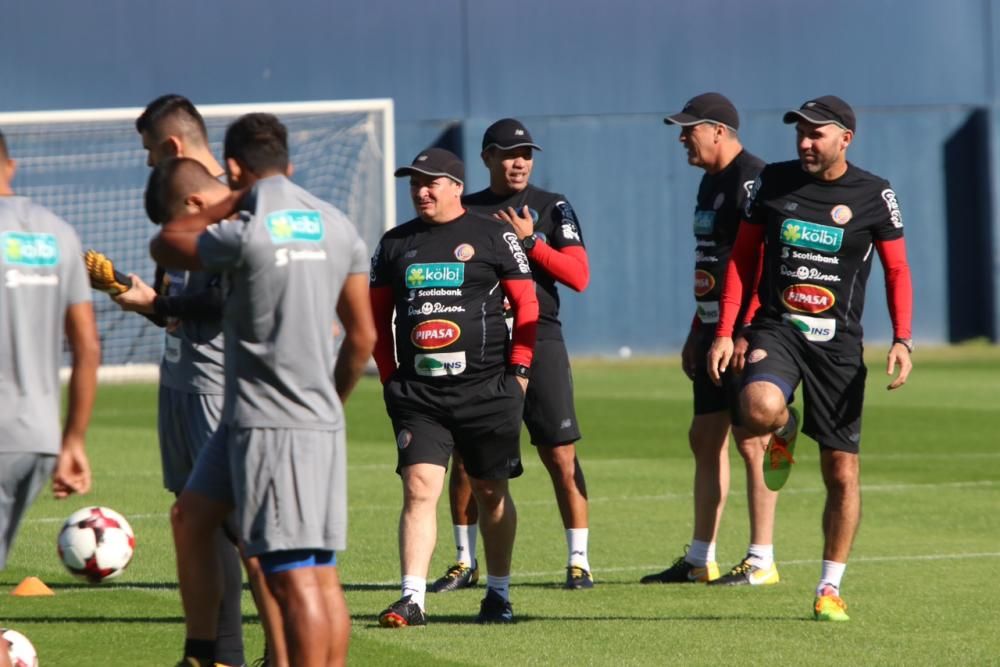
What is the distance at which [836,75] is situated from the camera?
3397cm

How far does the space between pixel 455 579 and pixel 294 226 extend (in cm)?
410

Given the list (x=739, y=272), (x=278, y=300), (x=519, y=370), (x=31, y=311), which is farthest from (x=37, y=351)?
(x=739, y=272)

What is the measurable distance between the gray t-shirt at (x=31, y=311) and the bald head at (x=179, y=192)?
29.4 inches

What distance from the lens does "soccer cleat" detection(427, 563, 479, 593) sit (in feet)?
30.1

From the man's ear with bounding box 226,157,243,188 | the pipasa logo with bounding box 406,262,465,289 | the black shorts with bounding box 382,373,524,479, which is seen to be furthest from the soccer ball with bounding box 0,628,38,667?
the pipasa logo with bounding box 406,262,465,289

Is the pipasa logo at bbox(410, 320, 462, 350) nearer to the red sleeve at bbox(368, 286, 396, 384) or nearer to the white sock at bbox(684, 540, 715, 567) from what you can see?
the red sleeve at bbox(368, 286, 396, 384)

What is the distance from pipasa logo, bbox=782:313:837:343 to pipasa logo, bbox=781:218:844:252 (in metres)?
0.33

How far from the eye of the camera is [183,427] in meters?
6.84

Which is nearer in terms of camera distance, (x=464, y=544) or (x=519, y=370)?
(x=519, y=370)

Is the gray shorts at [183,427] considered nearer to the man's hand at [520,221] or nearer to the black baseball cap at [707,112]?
the man's hand at [520,221]

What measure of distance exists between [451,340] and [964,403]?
14.3 metres

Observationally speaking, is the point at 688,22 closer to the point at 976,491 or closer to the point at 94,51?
the point at 94,51

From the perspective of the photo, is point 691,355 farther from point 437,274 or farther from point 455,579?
point 437,274

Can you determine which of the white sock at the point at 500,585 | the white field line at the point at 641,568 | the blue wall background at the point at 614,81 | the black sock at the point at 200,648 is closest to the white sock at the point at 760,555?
the white field line at the point at 641,568
